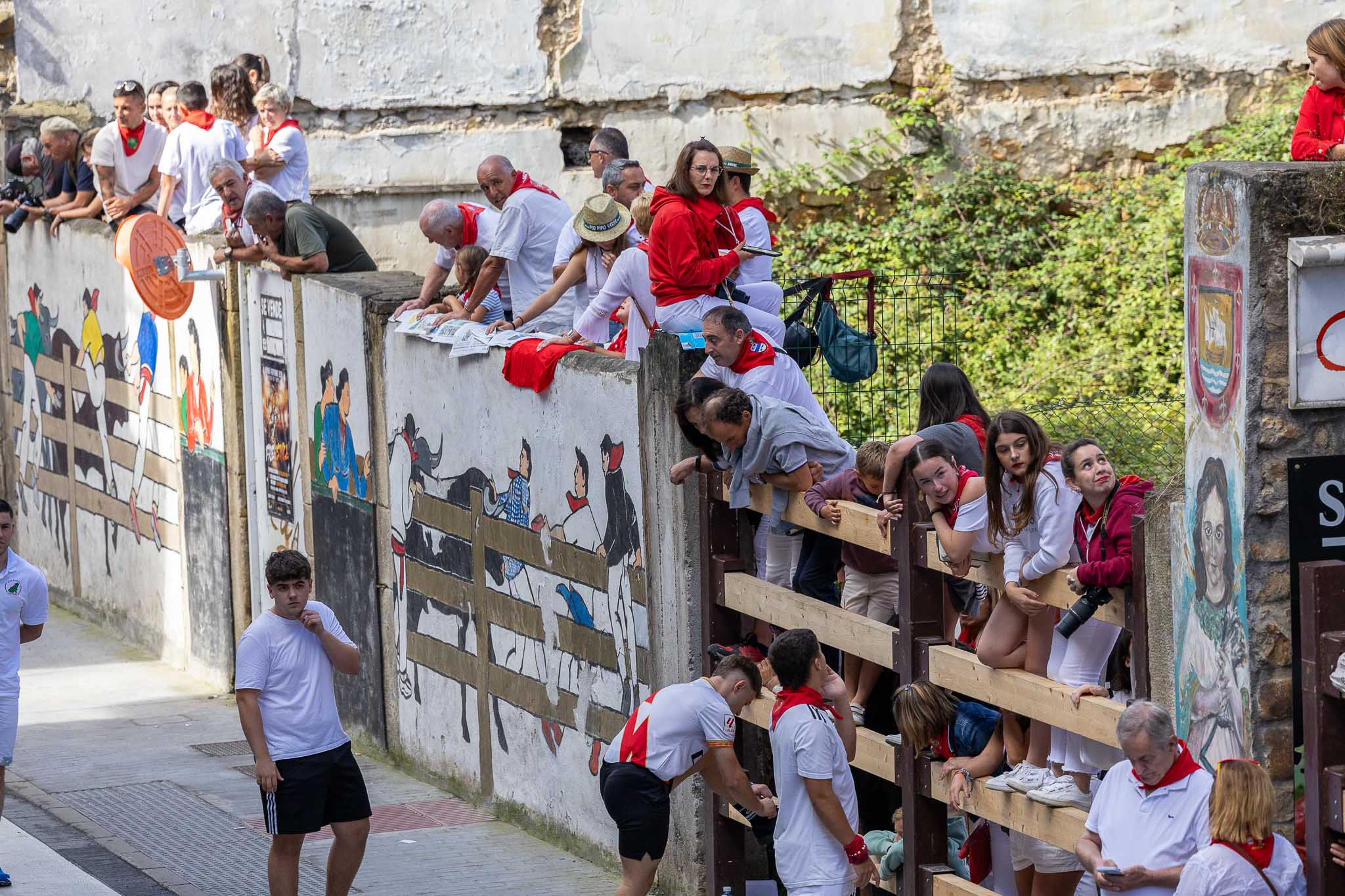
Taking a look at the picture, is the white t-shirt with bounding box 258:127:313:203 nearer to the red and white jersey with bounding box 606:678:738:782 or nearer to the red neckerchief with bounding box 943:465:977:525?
the red and white jersey with bounding box 606:678:738:782

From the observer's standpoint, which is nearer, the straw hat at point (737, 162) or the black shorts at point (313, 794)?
the black shorts at point (313, 794)

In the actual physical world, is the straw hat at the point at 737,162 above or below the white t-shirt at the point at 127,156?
below

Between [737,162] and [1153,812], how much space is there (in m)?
5.14

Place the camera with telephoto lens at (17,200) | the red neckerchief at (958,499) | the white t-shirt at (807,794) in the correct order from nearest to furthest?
the white t-shirt at (807,794) → the red neckerchief at (958,499) → the camera with telephoto lens at (17,200)

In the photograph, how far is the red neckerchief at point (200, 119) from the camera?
1611 cm

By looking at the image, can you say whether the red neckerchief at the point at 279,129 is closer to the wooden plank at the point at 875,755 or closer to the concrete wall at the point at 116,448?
the concrete wall at the point at 116,448

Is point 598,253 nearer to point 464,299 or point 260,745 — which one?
point 464,299

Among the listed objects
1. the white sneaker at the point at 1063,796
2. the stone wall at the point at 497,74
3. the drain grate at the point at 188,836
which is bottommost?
the drain grate at the point at 188,836

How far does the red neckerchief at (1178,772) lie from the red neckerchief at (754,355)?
11.6 feet

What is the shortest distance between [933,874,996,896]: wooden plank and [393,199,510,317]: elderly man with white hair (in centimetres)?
526

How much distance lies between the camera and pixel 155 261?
15328mm

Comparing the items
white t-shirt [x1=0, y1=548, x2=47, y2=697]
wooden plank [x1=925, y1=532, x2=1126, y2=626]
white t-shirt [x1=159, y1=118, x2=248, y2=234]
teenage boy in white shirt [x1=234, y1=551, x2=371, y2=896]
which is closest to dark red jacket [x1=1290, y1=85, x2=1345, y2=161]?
wooden plank [x1=925, y1=532, x2=1126, y2=626]

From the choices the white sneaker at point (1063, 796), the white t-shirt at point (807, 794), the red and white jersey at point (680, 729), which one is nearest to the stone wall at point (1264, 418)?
the white sneaker at point (1063, 796)

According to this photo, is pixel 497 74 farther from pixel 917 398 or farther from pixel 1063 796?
pixel 1063 796
